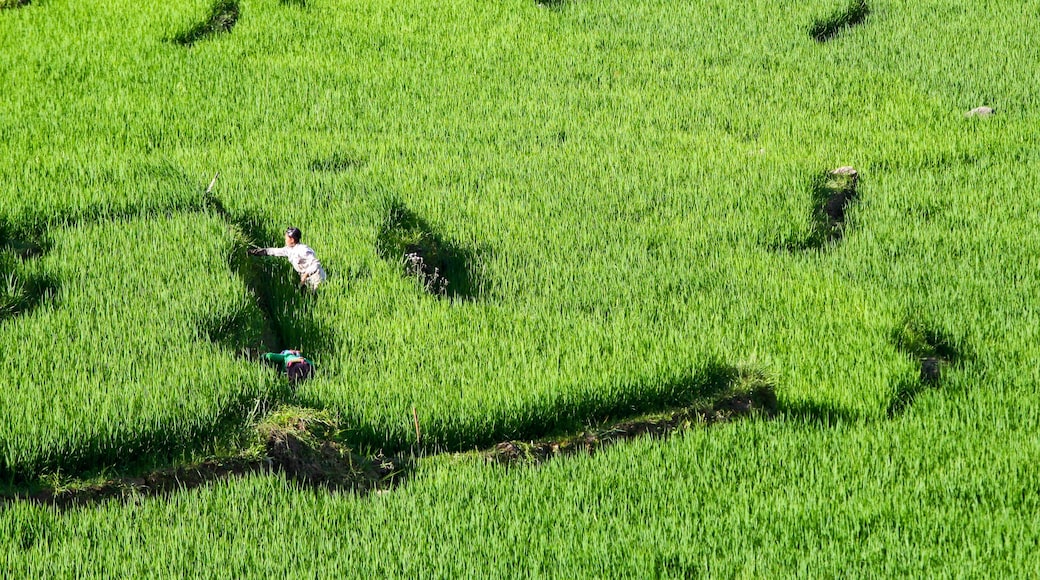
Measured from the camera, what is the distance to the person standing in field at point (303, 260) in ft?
20.5

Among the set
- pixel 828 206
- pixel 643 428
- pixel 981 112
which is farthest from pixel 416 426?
pixel 981 112

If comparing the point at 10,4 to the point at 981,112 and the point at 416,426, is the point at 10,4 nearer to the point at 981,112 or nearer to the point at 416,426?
the point at 416,426

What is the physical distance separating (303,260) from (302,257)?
0.02 meters

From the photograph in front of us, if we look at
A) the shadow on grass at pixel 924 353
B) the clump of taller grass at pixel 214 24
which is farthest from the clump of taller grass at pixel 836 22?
the clump of taller grass at pixel 214 24

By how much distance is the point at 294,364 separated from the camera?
215 inches

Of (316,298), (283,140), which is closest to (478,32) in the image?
(283,140)

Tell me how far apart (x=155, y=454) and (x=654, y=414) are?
2410 millimetres

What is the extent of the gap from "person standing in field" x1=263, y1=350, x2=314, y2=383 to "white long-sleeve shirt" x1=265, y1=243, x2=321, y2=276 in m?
0.83

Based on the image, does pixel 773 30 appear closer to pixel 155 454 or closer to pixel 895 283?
pixel 895 283

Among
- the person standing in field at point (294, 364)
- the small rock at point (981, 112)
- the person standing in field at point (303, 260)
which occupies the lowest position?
the person standing in field at point (294, 364)

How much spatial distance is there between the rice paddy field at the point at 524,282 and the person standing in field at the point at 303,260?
0.14 meters

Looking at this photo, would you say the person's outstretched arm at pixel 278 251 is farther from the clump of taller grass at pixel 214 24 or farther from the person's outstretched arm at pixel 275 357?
the clump of taller grass at pixel 214 24

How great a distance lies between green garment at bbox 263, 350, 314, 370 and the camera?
18.0ft

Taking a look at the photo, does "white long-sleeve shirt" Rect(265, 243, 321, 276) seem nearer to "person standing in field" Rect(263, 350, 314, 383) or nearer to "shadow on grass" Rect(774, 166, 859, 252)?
"person standing in field" Rect(263, 350, 314, 383)
